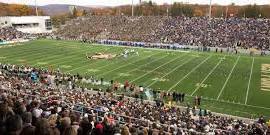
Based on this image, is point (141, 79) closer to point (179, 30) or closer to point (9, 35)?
point (179, 30)

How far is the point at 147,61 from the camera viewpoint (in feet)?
138

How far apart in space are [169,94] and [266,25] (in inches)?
1630

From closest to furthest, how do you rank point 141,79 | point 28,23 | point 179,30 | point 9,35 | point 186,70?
point 141,79 < point 186,70 < point 179,30 < point 9,35 < point 28,23

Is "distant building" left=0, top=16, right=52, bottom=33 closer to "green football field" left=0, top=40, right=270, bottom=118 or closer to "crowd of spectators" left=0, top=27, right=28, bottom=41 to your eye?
"crowd of spectators" left=0, top=27, right=28, bottom=41

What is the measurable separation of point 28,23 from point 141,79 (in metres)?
57.7

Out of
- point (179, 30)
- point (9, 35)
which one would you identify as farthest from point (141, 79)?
point (9, 35)

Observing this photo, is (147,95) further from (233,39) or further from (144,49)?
(233,39)

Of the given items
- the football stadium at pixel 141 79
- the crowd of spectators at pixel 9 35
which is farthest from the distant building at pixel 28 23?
the crowd of spectators at pixel 9 35

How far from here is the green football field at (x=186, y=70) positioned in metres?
26.0

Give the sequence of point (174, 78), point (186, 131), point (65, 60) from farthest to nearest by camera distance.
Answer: point (65, 60) < point (174, 78) < point (186, 131)

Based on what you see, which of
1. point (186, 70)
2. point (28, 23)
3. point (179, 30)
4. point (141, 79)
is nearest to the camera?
point (141, 79)

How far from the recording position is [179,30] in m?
64.4

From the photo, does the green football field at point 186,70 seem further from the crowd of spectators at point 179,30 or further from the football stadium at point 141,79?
the crowd of spectators at point 179,30

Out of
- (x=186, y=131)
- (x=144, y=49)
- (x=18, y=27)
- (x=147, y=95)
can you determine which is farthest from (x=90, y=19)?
(x=186, y=131)
